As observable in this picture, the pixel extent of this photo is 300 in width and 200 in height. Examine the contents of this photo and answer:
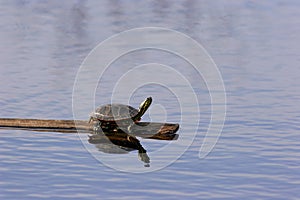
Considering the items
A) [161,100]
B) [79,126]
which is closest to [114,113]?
[79,126]

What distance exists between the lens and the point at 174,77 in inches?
952

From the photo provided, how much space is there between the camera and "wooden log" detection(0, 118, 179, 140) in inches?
711

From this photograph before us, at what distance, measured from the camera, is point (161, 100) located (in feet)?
70.1

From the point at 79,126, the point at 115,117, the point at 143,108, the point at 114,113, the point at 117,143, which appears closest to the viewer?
the point at 117,143

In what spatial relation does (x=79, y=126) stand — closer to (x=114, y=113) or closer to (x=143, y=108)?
(x=114, y=113)

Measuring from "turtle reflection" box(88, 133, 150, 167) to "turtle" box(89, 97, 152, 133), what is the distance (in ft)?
0.47

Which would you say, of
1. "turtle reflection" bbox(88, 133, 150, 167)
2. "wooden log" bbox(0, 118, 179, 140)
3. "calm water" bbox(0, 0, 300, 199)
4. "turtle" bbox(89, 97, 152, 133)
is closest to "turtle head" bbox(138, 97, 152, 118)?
"turtle" bbox(89, 97, 152, 133)

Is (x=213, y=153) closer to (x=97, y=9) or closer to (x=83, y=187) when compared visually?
(x=83, y=187)

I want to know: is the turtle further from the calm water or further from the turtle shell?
the calm water

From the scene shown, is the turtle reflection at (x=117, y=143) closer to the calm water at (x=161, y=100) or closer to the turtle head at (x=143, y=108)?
the calm water at (x=161, y=100)

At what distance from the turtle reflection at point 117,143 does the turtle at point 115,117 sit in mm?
144

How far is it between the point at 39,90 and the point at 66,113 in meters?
2.60

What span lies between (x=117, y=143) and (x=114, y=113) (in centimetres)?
69

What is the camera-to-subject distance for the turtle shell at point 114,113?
1820 centimetres
